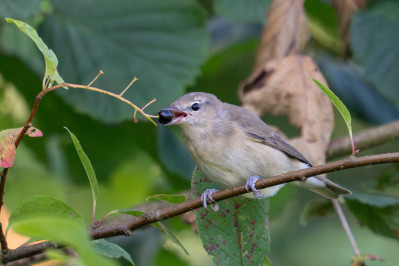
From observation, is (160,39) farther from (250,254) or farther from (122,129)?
(250,254)

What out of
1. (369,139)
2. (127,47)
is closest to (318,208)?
(369,139)

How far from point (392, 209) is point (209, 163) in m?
0.90

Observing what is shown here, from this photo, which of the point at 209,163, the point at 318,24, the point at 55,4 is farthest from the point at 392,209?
the point at 55,4

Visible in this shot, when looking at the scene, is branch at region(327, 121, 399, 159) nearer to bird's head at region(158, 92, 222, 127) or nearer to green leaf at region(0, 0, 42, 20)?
bird's head at region(158, 92, 222, 127)

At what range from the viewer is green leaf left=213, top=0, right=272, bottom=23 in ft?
10.4

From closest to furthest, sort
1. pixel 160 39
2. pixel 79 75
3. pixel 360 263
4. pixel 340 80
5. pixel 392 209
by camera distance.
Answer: pixel 360 263 < pixel 392 209 < pixel 79 75 < pixel 160 39 < pixel 340 80

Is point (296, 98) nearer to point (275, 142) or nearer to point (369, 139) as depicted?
point (275, 142)

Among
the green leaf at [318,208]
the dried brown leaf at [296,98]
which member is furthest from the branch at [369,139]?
the green leaf at [318,208]

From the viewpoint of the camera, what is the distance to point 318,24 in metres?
3.91

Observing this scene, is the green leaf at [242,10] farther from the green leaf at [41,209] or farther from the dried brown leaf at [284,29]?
the green leaf at [41,209]

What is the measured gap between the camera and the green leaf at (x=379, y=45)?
323 centimetres

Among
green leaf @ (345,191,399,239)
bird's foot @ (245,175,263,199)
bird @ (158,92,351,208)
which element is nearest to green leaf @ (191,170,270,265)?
bird's foot @ (245,175,263,199)

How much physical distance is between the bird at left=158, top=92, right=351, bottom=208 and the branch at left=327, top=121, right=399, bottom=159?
0.41 metres

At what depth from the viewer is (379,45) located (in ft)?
10.8
